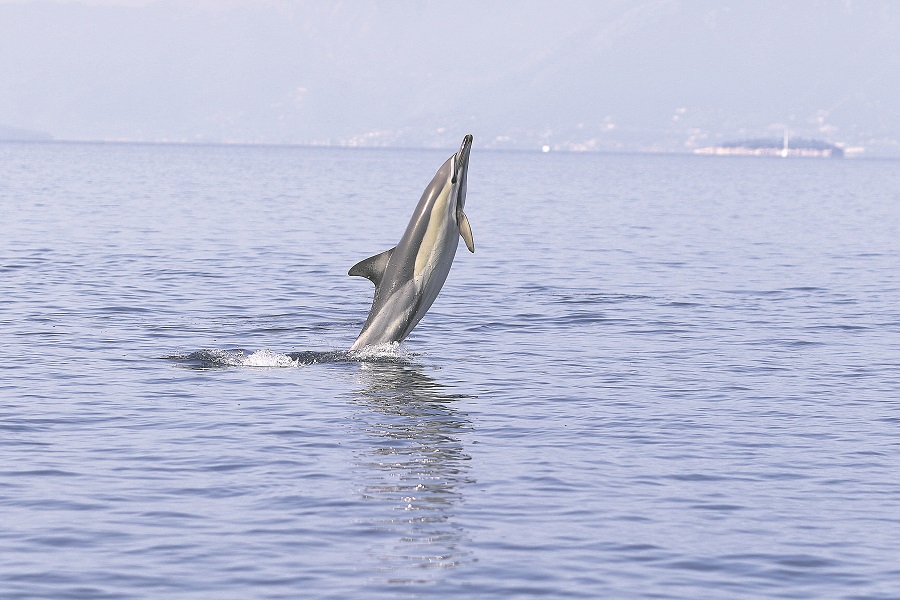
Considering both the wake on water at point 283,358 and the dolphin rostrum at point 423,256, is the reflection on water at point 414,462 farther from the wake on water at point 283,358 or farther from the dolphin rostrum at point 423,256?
the dolphin rostrum at point 423,256

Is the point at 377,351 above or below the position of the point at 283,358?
above

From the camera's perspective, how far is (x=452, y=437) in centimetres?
2003

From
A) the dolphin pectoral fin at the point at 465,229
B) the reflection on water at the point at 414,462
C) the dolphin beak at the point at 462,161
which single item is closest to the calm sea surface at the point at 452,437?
the reflection on water at the point at 414,462

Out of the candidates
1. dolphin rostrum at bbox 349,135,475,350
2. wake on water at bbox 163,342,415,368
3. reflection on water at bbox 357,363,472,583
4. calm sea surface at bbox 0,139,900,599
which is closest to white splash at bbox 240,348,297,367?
wake on water at bbox 163,342,415,368

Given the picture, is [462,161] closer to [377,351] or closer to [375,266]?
[375,266]

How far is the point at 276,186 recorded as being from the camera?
411 ft

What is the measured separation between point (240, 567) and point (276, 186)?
113m

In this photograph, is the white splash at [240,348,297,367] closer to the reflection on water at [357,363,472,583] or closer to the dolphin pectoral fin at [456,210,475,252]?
the reflection on water at [357,363,472,583]

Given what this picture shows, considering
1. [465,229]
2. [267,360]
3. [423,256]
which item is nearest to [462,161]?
[465,229]

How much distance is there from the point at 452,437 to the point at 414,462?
1.74 metres

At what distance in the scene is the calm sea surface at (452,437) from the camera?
1433cm

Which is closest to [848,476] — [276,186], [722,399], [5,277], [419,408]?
[722,399]

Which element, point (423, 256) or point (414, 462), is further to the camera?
point (423, 256)

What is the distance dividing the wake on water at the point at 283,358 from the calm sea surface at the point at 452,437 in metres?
0.10
